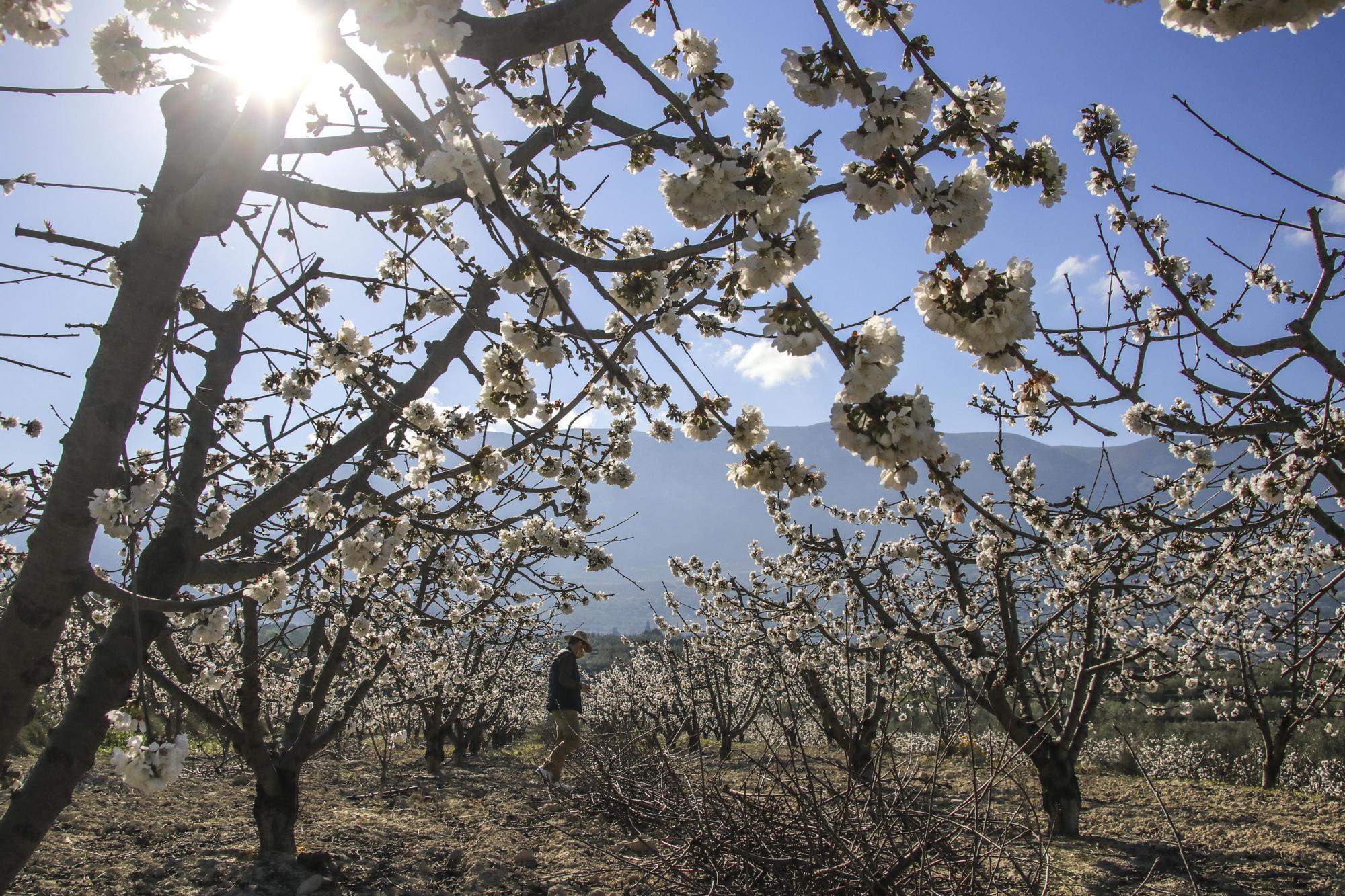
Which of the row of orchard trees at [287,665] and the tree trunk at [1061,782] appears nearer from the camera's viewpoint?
the row of orchard trees at [287,665]

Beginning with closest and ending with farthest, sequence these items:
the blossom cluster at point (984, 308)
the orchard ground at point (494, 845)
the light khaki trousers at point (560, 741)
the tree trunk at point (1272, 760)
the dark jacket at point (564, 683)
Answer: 1. the blossom cluster at point (984, 308)
2. the orchard ground at point (494, 845)
3. the light khaki trousers at point (560, 741)
4. the dark jacket at point (564, 683)
5. the tree trunk at point (1272, 760)

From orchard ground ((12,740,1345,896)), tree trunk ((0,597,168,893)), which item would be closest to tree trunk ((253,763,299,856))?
orchard ground ((12,740,1345,896))

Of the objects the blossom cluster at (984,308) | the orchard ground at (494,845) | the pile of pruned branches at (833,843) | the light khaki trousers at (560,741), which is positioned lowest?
→ the orchard ground at (494,845)

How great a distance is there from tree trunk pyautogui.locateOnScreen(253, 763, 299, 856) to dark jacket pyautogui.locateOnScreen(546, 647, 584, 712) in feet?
10.7

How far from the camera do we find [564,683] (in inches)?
311

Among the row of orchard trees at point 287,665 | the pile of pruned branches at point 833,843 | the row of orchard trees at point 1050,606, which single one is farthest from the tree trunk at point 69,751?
the row of orchard trees at point 1050,606

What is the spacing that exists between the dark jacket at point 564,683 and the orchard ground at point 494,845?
34.4 inches

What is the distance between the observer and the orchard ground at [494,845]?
4.07 metres

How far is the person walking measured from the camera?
711cm

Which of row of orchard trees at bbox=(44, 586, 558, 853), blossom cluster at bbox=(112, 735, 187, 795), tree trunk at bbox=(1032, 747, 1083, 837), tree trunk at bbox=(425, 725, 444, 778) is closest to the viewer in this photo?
blossom cluster at bbox=(112, 735, 187, 795)

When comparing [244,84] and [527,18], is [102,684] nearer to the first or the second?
[244,84]

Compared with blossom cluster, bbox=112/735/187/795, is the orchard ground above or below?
below

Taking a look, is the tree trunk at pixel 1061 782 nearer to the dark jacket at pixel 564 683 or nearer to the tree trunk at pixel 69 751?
the dark jacket at pixel 564 683

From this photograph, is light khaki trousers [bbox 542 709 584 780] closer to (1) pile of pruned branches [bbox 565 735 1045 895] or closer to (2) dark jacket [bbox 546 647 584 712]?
(2) dark jacket [bbox 546 647 584 712]
